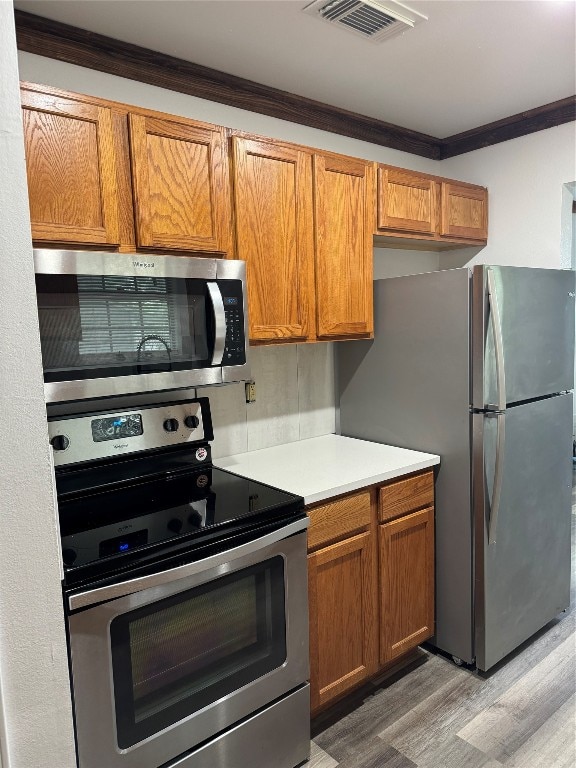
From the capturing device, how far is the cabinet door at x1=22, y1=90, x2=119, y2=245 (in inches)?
58.9

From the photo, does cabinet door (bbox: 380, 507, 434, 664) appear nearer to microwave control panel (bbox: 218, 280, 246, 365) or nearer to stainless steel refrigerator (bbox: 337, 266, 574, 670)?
stainless steel refrigerator (bbox: 337, 266, 574, 670)

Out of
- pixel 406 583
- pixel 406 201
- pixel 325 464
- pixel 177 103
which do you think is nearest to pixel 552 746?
pixel 406 583

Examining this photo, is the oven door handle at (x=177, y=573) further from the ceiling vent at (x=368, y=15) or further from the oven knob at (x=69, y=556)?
the ceiling vent at (x=368, y=15)

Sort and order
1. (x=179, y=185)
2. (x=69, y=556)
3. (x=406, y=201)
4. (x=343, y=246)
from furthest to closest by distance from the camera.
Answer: (x=406, y=201) → (x=343, y=246) → (x=179, y=185) → (x=69, y=556)

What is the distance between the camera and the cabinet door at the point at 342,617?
6.10ft

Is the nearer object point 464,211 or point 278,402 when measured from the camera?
point 278,402

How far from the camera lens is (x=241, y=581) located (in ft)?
5.21

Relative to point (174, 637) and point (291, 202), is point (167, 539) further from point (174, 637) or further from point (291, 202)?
point (291, 202)

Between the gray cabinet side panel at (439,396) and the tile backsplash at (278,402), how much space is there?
0.94 feet

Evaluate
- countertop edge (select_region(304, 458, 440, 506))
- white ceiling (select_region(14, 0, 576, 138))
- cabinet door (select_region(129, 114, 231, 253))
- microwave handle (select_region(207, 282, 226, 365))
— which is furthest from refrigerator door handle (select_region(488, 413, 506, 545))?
white ceiling (select_region(14, 0, 576, 138))

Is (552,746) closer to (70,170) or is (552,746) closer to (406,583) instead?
(406,583)

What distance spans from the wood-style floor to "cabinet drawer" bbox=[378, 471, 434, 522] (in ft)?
2.36

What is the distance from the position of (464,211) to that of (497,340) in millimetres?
1177

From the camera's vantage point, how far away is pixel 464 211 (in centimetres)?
291
